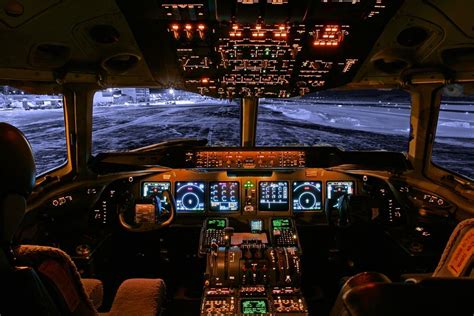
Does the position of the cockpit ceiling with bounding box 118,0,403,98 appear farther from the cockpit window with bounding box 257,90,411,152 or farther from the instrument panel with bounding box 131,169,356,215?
the cockpit window with bounding box 257,90,411,152

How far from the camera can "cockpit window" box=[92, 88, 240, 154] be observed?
3.78 metres

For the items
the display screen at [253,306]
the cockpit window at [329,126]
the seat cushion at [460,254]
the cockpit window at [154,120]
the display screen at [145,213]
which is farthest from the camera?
the cockpit window at [329,126]

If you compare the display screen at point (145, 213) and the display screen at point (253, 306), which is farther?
the display screen at point (145, 213)

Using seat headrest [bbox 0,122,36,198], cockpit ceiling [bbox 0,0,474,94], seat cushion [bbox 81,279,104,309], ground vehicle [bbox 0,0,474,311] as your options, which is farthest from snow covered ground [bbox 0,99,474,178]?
seat headrest [bbox 0,122,36,198]

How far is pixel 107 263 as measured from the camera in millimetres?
3221

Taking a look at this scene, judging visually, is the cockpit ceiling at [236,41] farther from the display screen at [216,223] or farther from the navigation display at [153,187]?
the display screen at [216,223]

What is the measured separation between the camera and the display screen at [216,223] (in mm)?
3062

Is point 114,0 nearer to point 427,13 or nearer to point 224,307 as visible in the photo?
point 427,13

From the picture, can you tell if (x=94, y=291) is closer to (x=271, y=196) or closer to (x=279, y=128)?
(x=271, y=196)

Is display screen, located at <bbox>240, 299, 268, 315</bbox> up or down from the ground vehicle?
down

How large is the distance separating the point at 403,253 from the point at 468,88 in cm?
151

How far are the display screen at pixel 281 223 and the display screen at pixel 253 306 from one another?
73cm

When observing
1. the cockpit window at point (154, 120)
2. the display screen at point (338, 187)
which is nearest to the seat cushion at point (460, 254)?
the display screen at point (338, 187)

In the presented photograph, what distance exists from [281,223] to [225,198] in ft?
1.72
